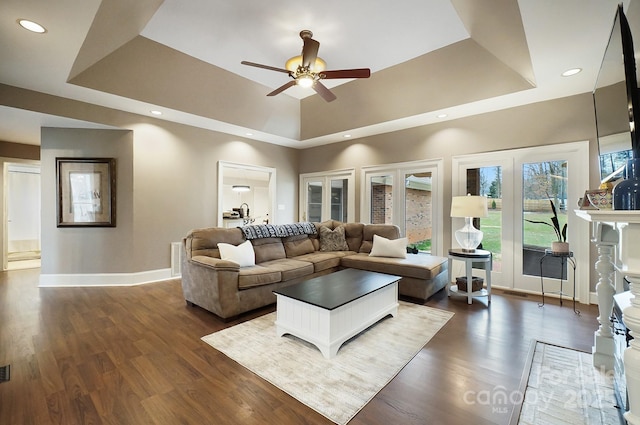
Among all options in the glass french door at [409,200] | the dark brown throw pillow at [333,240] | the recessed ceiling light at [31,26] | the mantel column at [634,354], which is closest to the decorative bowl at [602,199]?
the mantel column at [634,354]

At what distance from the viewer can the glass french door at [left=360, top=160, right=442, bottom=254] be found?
16.5 feet

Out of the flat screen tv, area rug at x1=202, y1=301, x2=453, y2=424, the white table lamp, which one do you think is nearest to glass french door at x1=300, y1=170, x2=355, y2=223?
the white table lamp

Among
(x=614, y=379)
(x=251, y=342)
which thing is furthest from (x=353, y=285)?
(x=614, y=379)

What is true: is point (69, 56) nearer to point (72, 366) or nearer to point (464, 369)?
point (72, 366)

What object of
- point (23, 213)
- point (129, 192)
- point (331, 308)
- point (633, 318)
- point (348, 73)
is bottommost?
point (331, 308)

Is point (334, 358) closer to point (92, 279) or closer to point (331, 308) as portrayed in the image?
point (331, 308)

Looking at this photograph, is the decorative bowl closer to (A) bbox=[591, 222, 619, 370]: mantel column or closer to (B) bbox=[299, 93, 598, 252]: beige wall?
(A) bbox=[591, 222, 619, 370]: mantel column

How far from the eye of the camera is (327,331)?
2.28m

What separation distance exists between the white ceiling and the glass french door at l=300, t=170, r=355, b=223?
2567 millimetres

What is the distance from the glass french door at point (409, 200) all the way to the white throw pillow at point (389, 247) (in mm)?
1097

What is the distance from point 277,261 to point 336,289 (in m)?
1.52

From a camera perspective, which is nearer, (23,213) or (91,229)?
(91,229)

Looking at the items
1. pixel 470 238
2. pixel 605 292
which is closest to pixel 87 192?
pixel 470 238

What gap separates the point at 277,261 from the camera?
4.03 m
